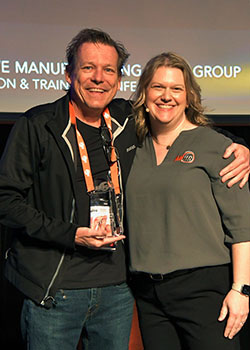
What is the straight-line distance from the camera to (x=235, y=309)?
63.9 inches

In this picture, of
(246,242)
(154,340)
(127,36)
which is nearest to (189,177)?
(246,242)

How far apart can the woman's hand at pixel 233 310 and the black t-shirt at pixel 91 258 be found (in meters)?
0.40

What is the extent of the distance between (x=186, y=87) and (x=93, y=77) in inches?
14.7

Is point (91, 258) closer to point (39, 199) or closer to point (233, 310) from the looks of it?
point (39, 199)

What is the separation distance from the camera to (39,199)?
5.53 ft

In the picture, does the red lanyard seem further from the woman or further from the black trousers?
the black trousers

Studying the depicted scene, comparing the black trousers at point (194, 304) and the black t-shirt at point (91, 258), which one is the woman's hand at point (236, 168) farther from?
the black t-shirt at point (91, 258)

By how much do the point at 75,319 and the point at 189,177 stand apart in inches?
26.8

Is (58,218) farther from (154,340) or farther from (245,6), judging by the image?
(245,6)

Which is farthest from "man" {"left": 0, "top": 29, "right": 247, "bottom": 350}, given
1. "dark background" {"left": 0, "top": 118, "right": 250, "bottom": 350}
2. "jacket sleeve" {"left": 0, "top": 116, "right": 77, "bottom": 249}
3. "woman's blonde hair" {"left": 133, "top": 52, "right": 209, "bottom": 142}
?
"dark background" {"left": 0, "top": 118, "right": 250, "bottom": 350}

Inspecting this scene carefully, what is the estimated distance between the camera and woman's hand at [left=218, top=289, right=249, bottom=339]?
162cm

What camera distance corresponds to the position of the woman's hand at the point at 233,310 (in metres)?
1.62

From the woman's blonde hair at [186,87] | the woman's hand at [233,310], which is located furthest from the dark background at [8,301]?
the woman's hand at [233,310]

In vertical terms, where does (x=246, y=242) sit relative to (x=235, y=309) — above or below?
above
